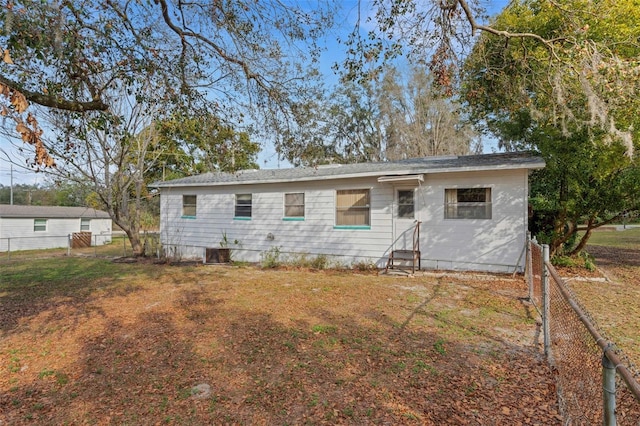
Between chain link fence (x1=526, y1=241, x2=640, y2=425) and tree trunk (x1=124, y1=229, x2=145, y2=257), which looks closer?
chain link fence (x1=526, y1=241, x2=640, y2=425)

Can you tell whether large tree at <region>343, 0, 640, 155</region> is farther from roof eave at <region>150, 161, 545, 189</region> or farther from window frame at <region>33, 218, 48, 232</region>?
window frame at <region>33, 218, 48, 232</region>

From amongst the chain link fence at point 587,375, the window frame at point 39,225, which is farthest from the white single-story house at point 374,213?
the window frame at point 39,225

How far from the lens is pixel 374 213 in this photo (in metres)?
10.6

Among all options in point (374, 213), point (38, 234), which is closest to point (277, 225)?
point (374, 213)

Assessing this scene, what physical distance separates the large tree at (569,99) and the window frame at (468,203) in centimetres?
182

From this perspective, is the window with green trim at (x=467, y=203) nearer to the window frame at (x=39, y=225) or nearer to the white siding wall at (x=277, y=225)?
the white siding wall at (x=277, y=225)

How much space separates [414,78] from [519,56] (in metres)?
17.3

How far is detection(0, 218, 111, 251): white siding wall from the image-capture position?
20.0m

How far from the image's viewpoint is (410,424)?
280 centimetres

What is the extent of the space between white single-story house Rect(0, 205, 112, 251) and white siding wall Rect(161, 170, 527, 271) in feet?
31.6

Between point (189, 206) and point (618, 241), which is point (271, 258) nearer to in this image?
point (189, 206)

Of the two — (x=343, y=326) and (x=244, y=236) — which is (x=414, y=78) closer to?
(x=244, y=236)

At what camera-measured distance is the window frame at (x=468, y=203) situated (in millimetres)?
9169

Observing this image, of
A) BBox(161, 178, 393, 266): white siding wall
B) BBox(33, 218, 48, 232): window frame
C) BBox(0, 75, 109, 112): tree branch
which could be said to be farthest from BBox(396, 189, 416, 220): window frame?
BBox(33, 218, 48, 232): window frame
